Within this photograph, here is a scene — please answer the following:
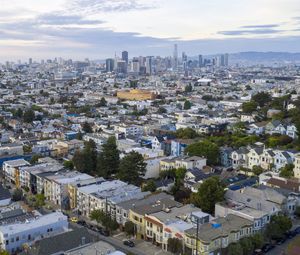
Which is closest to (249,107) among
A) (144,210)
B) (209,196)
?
(209,196)

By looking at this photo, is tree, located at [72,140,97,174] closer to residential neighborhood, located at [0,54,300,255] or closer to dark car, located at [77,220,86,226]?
residential neighborhood, located at [0,54,300,255]

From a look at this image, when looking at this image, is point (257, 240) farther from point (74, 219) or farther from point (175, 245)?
point (74, 219)

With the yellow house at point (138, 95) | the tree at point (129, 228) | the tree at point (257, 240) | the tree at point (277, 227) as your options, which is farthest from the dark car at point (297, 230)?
the yellow house at point (138, 95)

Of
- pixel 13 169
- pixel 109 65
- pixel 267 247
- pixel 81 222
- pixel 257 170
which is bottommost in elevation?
pixel 81 222

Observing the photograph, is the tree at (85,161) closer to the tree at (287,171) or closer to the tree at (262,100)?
the tree at (287,171)

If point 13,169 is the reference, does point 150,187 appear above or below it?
above

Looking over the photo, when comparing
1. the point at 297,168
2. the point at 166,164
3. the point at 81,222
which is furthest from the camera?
the point at 166,164
